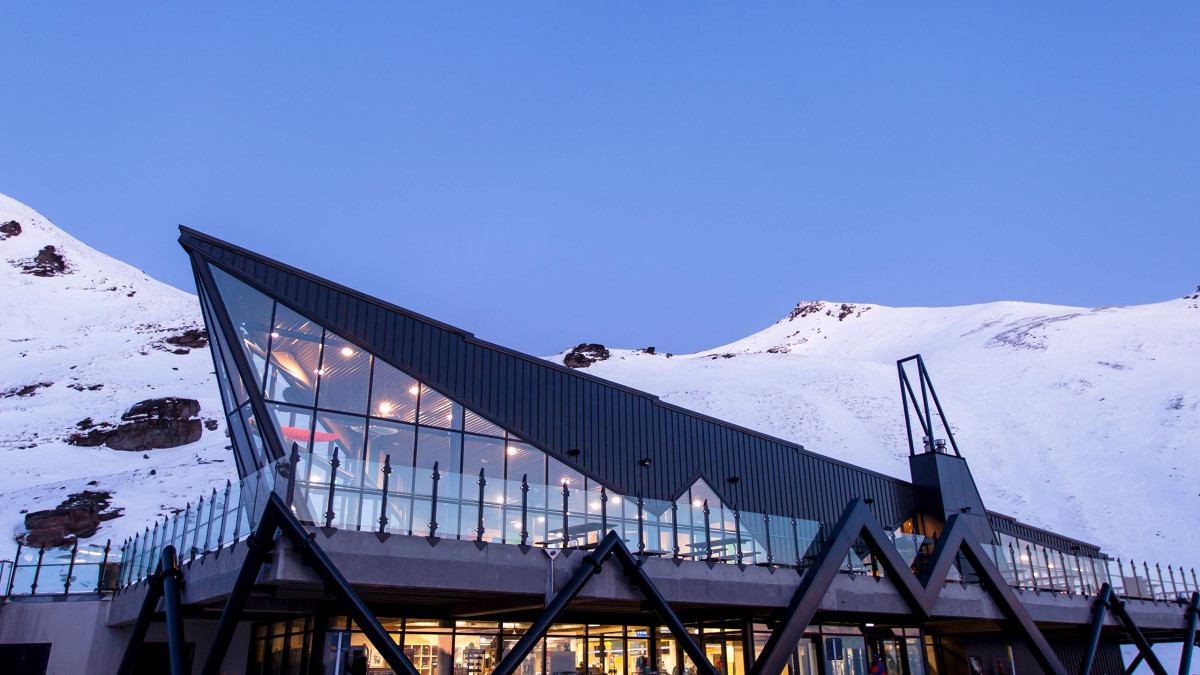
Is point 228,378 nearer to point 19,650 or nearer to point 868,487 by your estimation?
point 19,650

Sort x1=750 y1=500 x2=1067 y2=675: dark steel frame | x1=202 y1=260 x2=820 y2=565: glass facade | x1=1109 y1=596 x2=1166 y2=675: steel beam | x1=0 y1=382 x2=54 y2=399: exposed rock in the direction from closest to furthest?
x1=202 y1=260 x2=820 y2=565: glass facade < x1=750 y1=500 x2=1067 y2=675: dark steel frame < x1=1109 y1=596 x2=1166 y2=675: steel beam < x1=0 y1=382 x2=54 y2=399: exposed rock

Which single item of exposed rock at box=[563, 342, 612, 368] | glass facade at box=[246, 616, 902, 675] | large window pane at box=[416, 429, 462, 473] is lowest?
glass facade at box=[246, 616, 902, 675]

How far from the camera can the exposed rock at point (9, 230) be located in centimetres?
13038

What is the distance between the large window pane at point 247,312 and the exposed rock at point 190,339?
75406mm

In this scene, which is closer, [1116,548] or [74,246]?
[1116,548]

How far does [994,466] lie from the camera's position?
203ft

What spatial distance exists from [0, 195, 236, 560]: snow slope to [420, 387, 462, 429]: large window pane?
1008 inches

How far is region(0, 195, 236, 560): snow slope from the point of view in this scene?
46.6 metres

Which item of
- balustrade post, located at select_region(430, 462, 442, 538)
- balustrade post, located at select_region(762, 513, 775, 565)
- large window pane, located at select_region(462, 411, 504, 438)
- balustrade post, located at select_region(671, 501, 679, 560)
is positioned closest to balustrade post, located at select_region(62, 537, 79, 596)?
large window pane, located at select_region(462, 411, 504, 438)

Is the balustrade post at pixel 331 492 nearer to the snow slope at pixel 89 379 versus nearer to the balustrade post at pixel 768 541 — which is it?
the balustrade post at pixel 768 541

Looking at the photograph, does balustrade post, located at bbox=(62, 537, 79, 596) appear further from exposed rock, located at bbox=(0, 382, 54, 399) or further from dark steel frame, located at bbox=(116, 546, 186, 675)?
exposed rock, located at bbox=(0, 382, 54, 399)

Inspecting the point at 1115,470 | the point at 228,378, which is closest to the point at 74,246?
the point at 228,378

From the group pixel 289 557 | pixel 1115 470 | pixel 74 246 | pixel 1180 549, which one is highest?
pixel 74 246

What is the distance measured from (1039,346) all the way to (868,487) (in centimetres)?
7159
